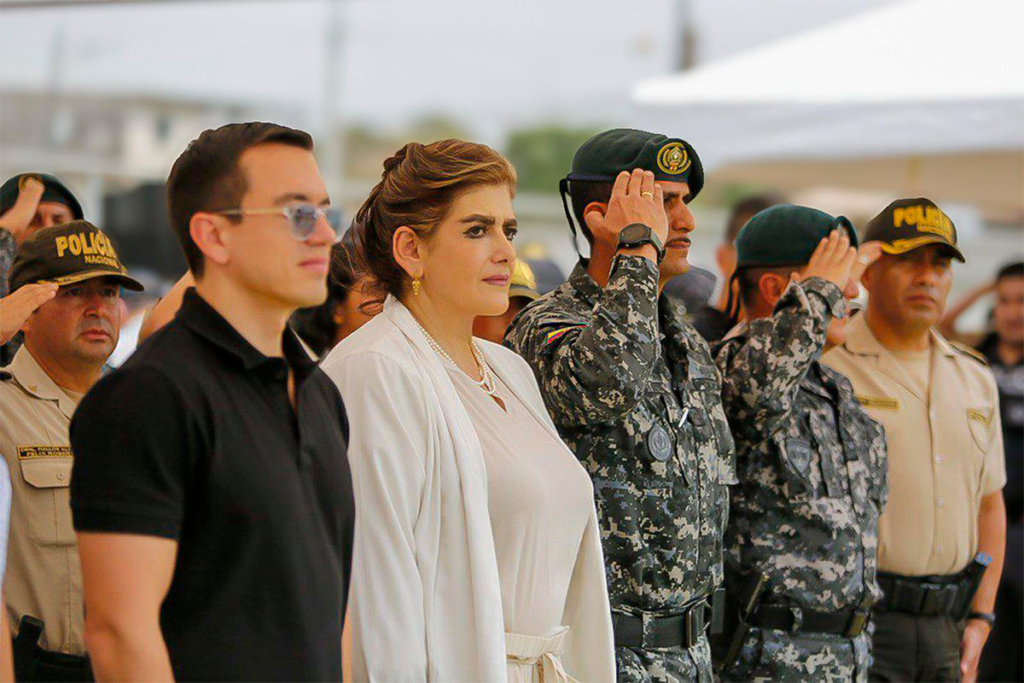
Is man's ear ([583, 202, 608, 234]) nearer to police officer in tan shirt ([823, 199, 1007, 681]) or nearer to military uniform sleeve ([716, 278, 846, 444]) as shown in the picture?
military uniform sleeve ([716, 278, 846, 444])

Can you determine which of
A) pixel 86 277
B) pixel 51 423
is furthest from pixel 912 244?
pixel 51 423

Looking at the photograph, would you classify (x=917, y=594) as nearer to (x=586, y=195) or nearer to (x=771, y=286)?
(x=771, y=286)

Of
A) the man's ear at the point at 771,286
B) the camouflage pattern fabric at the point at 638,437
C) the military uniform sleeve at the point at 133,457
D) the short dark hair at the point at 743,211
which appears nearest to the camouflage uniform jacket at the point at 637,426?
the camouflage pattern fabric at the point at 638,437

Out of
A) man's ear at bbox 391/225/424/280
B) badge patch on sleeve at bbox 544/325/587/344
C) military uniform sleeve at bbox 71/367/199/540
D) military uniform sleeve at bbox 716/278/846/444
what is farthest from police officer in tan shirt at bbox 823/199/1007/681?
military uniform sleeve at bbox 71/367/199/540

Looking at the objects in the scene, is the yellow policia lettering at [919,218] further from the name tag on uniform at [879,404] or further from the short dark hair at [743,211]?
the short dark hair at [743,211]

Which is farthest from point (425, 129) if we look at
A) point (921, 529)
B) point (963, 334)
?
point (921, 529)

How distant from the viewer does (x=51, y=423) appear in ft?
11.0

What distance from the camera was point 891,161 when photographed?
269 inches

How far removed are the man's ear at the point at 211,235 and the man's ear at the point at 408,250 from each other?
75 cm

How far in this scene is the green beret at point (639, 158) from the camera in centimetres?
331

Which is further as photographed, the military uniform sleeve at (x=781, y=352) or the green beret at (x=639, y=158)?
the military uniform sleeve at (x=781, y=352)

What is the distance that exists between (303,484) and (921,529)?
254 centimetres

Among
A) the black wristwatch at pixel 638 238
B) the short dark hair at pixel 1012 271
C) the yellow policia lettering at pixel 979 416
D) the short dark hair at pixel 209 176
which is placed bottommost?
the yellow policia lettering at pixel 979 416

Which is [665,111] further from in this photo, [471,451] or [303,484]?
[303,484]
